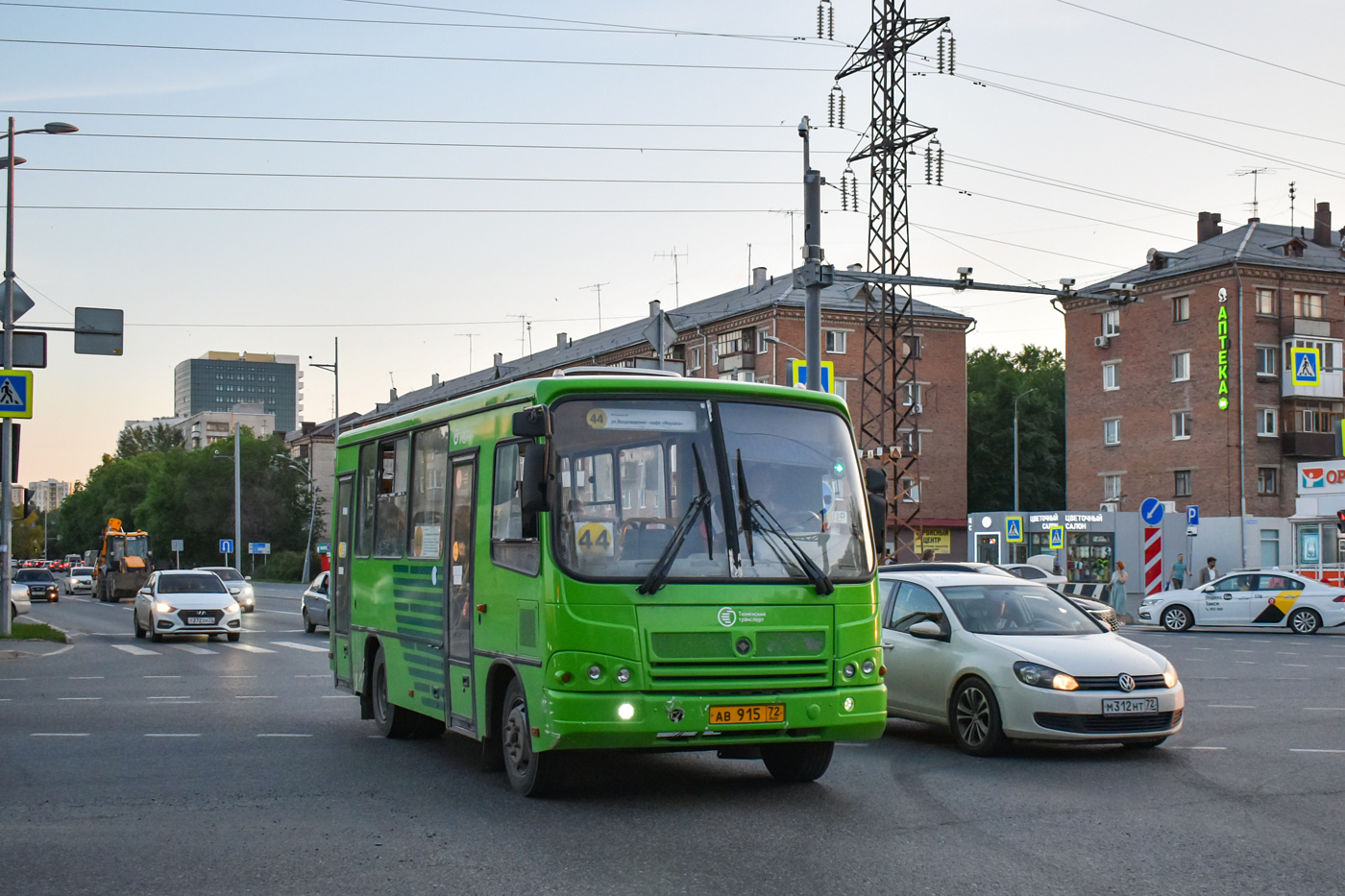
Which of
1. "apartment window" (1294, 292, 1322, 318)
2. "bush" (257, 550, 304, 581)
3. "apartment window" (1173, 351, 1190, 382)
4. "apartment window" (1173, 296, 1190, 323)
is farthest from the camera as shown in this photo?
"bush" (257, 550, 304, 581)

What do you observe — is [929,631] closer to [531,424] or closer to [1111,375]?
[531,424]

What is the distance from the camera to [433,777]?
10555 millimetres

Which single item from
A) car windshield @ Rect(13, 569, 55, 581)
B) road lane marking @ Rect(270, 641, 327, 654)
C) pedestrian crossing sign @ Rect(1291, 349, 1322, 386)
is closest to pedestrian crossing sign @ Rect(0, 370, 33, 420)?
road lane marking @ Rect(270, 641, 327, 654)

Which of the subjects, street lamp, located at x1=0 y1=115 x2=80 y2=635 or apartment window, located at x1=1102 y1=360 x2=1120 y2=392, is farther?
apartment window, located at x1=1102 y1=360 x2=1120 y2=392

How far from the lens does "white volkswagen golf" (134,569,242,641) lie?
30.3 metres

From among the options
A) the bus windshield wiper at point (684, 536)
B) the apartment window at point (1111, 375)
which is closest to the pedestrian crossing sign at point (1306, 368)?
the apartment window at point (1111, 375)

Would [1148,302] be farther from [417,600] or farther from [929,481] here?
[417,600]

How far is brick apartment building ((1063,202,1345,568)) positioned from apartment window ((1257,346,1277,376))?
0.06 metres

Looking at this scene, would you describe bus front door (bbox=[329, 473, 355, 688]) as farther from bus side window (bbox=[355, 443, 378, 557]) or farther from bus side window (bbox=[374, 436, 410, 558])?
bus side window (bbox=[374, 436, 410, 558])

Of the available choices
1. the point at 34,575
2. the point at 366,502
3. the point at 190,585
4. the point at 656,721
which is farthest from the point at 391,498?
the point at 34,575

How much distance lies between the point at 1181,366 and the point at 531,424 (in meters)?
59.1

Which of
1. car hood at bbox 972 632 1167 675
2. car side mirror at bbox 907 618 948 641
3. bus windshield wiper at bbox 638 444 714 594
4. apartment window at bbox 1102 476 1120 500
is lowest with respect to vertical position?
car hood at bbox 972 632 1167 675

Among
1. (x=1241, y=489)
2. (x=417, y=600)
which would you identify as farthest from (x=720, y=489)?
(x=1241, y=489)

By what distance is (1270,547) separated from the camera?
58.1m
